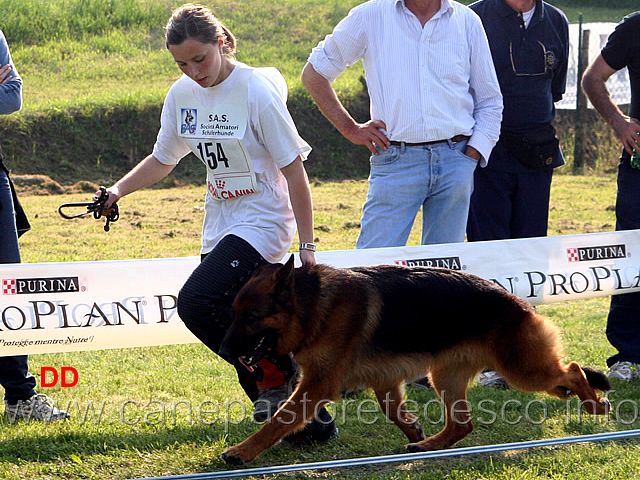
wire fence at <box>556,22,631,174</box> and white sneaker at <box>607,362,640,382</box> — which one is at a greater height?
wire fence at <box>556,22,631,174</box>

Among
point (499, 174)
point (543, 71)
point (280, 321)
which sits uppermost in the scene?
point (543, 71)

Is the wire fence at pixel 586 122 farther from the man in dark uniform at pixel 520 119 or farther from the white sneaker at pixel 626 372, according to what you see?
the white sneaker at pixel 626 372

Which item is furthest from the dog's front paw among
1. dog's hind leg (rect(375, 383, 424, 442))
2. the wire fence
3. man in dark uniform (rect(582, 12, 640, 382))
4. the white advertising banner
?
the wire fence

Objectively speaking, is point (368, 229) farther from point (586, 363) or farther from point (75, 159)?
point (75, 159)

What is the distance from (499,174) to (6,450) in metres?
3.54

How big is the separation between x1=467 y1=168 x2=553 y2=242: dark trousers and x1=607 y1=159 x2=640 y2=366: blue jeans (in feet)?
1.64

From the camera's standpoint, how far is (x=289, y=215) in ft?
13.5

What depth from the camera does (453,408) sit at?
427 centimetres

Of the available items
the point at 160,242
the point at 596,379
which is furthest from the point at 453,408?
the point at 160,242

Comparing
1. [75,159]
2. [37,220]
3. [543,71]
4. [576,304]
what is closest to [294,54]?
[75,159]

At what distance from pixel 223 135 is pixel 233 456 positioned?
4.90ft

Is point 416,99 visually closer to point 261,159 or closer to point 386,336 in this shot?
point 261,159

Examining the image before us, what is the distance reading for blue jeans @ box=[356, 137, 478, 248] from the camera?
4.91 m

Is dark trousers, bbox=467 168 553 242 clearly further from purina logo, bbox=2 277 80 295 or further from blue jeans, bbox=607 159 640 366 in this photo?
purina logo, bbox=2 277 80 295
